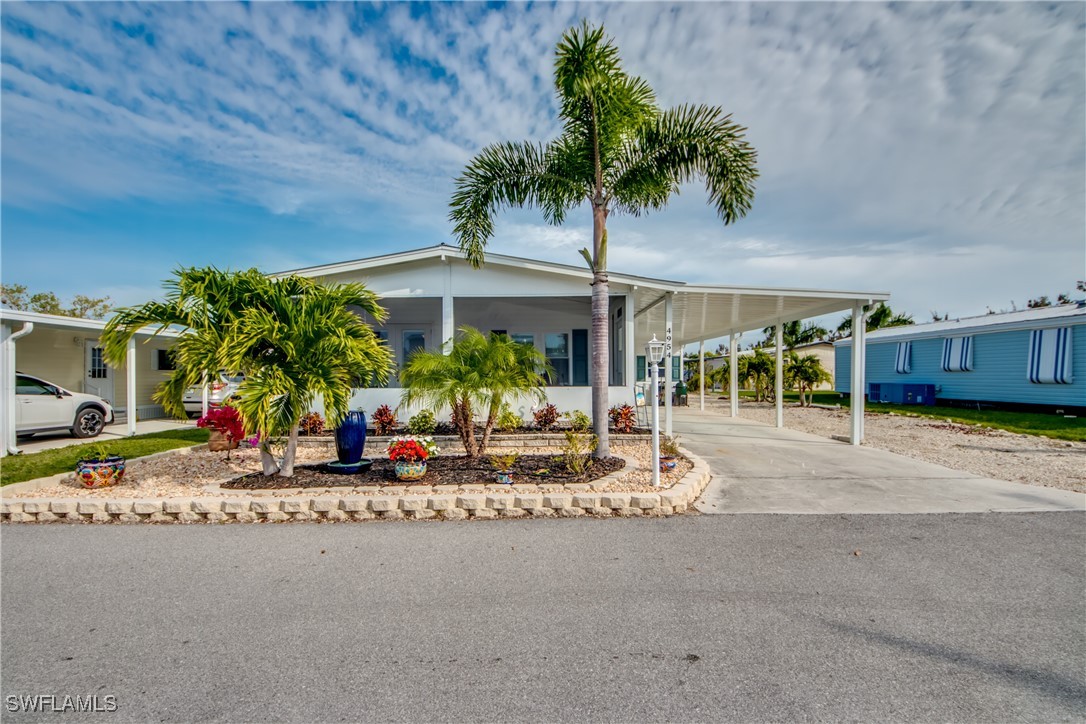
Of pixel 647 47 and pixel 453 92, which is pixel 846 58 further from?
pixel 453 92

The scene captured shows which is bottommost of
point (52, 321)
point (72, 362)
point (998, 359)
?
point (72, 362)

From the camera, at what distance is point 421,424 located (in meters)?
9.48

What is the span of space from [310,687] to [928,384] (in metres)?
23.9

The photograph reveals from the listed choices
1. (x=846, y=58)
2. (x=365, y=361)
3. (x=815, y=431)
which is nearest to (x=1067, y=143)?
(x=846, y=58)

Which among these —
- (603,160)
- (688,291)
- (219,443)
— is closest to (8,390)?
(219,443)

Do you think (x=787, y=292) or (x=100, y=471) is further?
(x=787, y=292)

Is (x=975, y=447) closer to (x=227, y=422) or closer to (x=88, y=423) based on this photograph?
(x=227, y=422)

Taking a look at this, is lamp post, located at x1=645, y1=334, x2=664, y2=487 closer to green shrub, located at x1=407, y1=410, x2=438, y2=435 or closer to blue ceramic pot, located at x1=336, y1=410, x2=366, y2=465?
blue ceramic pot, located at x1=336, y1=410, x2=366, y2=465

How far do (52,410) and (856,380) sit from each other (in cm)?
1655

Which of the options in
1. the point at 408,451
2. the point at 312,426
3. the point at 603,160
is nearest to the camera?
the point at 408,451

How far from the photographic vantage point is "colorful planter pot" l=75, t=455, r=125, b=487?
590 centimetres

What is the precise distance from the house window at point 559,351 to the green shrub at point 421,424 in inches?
202

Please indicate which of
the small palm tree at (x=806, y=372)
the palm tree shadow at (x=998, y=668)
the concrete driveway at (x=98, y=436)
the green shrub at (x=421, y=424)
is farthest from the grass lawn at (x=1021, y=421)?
the concrete driveway at (x=98, y=436)

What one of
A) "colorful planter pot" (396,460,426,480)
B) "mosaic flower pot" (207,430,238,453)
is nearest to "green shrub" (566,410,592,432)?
"colorful planter pot" (396,460,426,480)
